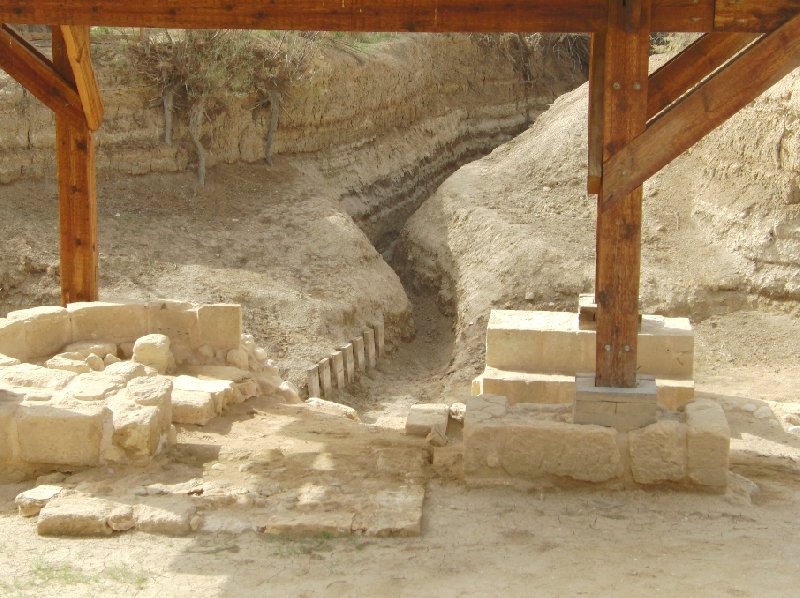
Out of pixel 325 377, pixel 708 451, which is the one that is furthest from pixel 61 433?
pixel 325 377

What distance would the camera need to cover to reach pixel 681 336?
976 cm

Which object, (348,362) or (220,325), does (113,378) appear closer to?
(220,325)

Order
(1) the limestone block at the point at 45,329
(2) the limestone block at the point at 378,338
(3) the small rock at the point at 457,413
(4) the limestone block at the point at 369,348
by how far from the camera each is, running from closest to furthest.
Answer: (3) the small rock at the point at 457,413
(1) the limestone block at the point at 45,329
(4) the limestone block at the point at 369,348
(2) the limestone block at the point at 378,338

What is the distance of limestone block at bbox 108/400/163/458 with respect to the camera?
6.63m

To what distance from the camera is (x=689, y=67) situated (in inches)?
273

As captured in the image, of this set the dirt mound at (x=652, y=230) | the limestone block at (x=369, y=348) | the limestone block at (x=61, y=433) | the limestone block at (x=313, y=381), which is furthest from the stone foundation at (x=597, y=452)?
the limestone block at (x=369, y=348)

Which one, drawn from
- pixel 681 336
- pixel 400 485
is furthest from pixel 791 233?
pixel 400 485

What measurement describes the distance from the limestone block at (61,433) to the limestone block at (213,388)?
1633 millimetres

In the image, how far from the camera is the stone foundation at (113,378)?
6.46 m

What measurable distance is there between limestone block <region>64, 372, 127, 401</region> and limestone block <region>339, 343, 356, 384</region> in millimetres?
7188

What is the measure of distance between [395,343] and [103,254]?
486 centimetres

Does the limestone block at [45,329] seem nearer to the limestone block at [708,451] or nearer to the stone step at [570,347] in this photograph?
the stone step at [570,347]

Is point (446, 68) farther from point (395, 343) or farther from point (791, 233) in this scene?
point (791, 233)

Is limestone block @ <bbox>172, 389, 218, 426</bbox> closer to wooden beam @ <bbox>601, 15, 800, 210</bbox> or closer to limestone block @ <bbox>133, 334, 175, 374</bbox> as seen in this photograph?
limestone block @ <bbox>133, 334, 175, 374</bbox>
